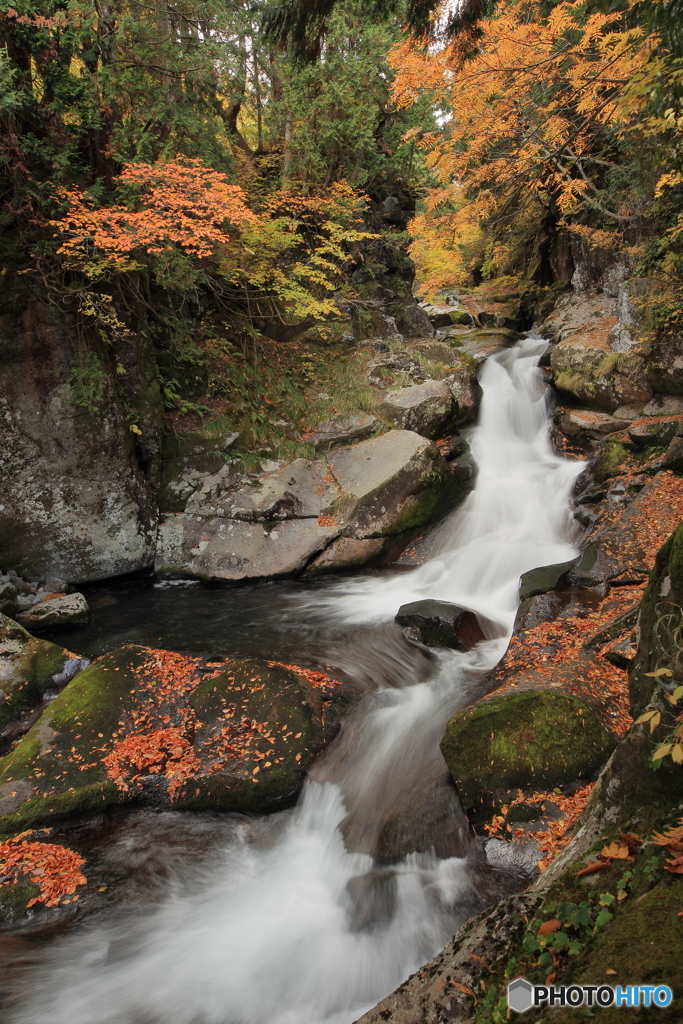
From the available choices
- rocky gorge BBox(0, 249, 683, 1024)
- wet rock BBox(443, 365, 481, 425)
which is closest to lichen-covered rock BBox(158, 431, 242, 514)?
rocky gorge BBox(0, 249, 683, 1024)

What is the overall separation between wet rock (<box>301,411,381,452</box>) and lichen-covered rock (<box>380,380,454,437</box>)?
0.53m

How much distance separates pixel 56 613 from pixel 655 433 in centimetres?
1079

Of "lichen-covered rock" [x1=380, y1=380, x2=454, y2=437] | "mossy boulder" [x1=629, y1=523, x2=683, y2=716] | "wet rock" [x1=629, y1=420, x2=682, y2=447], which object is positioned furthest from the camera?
"lichen-covered rock" [x1=380, y1=380, x2=454, y2=437]

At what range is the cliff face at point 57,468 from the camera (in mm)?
8570

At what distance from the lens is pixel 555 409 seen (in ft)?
46.0

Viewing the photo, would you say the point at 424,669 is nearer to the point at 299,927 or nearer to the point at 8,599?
the point at 299,927

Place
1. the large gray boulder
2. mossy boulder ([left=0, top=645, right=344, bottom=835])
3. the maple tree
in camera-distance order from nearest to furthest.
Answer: mossy boulder ([left=0, top=645, right=344, bottom=835]) → the maple tree → the large gray boulder

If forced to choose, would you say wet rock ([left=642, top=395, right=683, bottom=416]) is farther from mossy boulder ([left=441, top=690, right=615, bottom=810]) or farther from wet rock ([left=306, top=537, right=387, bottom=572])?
mossy boulder ([left=441, top=690, right=615, bottom=810])

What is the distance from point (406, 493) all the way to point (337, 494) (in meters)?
1.32

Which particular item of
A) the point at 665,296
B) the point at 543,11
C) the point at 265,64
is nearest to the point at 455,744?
the point at 665,296

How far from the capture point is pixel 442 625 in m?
7.21

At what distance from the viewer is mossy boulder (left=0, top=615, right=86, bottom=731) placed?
5.95 m

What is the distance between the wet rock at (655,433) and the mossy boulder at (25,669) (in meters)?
A: 10.2

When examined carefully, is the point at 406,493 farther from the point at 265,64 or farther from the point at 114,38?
the point at 265,64
